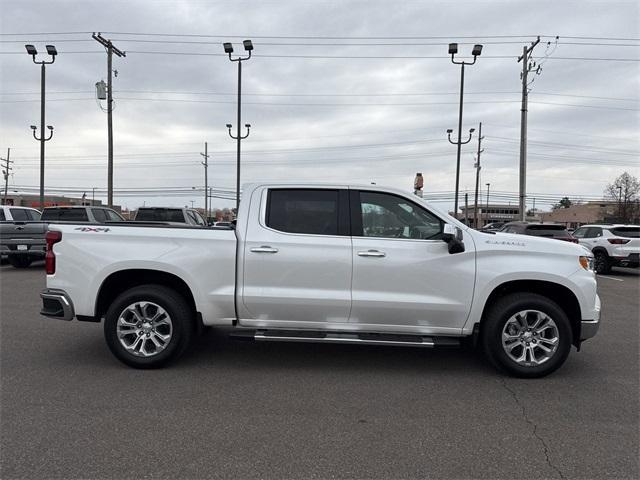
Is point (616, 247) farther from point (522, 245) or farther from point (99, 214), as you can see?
point (99, 214)

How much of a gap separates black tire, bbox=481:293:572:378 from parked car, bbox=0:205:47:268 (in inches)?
504

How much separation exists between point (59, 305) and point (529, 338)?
4862mm

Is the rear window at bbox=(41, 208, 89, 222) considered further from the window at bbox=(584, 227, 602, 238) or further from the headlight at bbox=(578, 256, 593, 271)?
the window at bbox=(584, 227, 602, 238)

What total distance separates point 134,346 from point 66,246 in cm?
127

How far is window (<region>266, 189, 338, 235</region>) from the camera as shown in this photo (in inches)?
195

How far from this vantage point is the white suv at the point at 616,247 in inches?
573

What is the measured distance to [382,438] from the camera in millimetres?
3492

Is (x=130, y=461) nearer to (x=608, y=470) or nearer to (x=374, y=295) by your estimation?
(x=374, y=295)

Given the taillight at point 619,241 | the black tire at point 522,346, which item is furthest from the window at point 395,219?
the taillight at point 619,241

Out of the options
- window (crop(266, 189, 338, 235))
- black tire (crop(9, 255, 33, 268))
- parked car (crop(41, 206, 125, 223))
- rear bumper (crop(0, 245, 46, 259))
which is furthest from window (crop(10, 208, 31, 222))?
window (crop(266, 189, 338, 235))

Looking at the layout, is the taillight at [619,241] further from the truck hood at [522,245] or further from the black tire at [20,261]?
the black tire at [20,261]

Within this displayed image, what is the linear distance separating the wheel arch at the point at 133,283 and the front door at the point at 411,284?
1824mm

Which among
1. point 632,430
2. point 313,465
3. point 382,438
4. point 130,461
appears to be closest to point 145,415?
point 130,461

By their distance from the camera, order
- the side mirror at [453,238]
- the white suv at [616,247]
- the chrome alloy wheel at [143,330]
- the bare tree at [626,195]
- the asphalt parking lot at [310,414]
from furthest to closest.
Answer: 1. the bare tree at [626,195]
2. the white suv at [616,247]
3. the chrome alloy wheel at [143,330]
4. the side mirror at [453,238]
5. the asphalt parking lot at [310,414]
